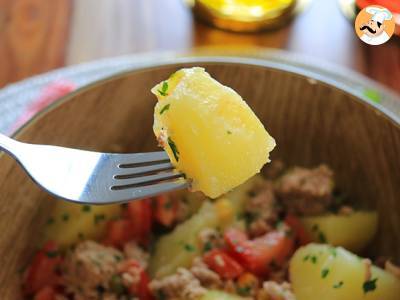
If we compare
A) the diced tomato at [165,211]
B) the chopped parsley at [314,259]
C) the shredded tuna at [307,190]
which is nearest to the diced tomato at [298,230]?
the shredded tuna at [307,190]

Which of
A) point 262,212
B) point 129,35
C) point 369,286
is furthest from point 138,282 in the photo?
point 129,35

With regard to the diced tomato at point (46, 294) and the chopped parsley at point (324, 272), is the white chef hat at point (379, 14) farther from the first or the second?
the diced tomato at point (46, 294)

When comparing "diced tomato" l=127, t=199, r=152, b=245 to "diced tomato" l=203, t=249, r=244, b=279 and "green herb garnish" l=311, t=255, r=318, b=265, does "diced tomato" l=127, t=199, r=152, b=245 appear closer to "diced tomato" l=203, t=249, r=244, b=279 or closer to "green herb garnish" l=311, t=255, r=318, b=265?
"diced tomato" l=203, t=249, r=244, b=279

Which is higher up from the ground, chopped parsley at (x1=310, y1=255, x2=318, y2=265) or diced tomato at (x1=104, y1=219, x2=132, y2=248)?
chopped parsley at (x1=310, y1=255, x2=318, y2=265)

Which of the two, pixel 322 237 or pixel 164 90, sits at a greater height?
pixel 164 90

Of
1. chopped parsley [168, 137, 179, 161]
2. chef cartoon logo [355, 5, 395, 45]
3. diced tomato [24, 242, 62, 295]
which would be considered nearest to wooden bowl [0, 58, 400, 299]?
diced tomato [24, 242, 62, 295]

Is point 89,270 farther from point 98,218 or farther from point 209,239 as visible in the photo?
point 209,239

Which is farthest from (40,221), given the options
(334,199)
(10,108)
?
(334,199)

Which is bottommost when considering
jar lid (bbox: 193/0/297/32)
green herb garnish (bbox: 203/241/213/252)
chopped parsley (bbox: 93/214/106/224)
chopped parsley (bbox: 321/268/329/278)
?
chopped parsley (bbox: 93/214/106/224)
